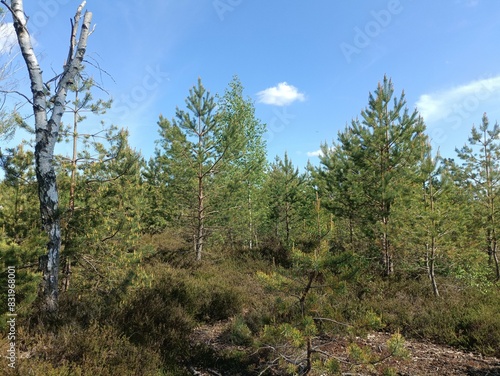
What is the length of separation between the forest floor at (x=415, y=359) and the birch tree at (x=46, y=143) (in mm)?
2785

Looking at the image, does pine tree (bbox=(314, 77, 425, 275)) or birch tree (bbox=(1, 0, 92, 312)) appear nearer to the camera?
birch tree (bbox=(1, 0, 92, 312))

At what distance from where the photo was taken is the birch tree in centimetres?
466

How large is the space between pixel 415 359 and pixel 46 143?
24.4 feet

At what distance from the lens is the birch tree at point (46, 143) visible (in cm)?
466

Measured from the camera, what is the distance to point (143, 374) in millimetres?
3789

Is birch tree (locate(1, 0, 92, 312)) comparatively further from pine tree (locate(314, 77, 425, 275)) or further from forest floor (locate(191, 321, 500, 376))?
pine tree (locate(314, 77, 425, 275))

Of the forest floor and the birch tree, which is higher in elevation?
the birch tree

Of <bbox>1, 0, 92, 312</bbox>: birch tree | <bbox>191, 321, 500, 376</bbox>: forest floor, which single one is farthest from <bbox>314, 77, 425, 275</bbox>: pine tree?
<bbox>1, 0, 92, 312</bbox>: birch tree

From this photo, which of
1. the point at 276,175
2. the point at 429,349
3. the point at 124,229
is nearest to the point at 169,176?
the point at 276,175

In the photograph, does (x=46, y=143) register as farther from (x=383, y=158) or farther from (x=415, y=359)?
(x=383, y=158)

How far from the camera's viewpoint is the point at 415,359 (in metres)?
5.11

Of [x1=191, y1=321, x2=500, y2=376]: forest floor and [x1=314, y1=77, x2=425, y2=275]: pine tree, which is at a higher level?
[x1=314, y1=77, x2=425, y2=275]: pine tree

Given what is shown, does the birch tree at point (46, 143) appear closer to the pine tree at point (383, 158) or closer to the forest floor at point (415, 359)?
the forest floor at point (415, 359)

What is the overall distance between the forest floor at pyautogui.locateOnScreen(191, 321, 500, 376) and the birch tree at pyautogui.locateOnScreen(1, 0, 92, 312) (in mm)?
2785
